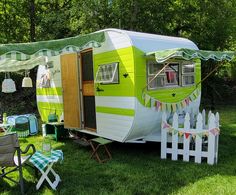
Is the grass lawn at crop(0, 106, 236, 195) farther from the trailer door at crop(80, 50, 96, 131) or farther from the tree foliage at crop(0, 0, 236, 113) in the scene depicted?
the tree foliage at crop(0, 0, 236, 113)

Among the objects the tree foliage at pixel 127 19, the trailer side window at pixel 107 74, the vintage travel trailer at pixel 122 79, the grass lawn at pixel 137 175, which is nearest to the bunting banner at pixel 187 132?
the vintage travel trailer at pixel 122 79

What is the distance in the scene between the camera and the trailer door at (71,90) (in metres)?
7.15

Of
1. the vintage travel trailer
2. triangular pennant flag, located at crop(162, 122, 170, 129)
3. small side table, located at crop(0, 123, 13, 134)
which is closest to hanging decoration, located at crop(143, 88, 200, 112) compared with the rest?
the vintage travel trailer

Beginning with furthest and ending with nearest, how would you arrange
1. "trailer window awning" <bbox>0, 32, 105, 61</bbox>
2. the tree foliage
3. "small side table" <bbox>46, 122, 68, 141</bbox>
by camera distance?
the tree foliage, "small side table" <bbox>46, 122, 68, 141</bbox>, "trailer window awning" <bbox>0, 32, 105, 61</bbox>

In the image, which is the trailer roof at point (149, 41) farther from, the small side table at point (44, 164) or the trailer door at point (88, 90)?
the small side table at point (44, 164)

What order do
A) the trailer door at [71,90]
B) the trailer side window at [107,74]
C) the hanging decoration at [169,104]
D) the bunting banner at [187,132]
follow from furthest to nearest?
the trailer door at [71,90] → the trailer side window at [107,74] → the hanging decoration at [169,104] → the bunting banner at [187,132]

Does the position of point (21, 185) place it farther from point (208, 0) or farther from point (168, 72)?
point (208, 0)

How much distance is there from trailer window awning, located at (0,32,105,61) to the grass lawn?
7.11ft

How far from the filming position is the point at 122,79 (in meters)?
5.71

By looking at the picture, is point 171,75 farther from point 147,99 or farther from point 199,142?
point 199,142

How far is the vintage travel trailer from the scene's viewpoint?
541cm

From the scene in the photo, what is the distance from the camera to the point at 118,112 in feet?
19.1

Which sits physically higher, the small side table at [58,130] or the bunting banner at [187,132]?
the bunting banner at [187,132]

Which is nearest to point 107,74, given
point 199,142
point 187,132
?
point 187,132
